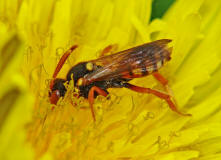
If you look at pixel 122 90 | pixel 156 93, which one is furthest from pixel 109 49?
pixel 156 93

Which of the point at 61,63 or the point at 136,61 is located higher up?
the point at 61,63

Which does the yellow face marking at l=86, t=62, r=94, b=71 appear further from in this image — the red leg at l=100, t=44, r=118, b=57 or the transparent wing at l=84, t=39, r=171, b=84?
the red leg at l=100, t=44, r=118, b=57

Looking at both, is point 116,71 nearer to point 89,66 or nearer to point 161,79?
point 89,66

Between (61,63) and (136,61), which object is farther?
(61,63)

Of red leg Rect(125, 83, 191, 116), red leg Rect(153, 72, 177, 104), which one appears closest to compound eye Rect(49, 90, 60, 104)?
red leg Rect(125, 83, 191, 116)

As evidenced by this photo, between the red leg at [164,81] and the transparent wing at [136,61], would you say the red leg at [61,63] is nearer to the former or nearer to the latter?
the transparent wing at [136,61]

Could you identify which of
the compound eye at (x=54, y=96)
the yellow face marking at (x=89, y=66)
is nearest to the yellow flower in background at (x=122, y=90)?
the compound eye at (x=54, y=96)

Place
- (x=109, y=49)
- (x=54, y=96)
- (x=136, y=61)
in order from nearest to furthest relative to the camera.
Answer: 1. (x=136, y=61)
2. (x=54, y=96)
3. (x=109, y=49)
